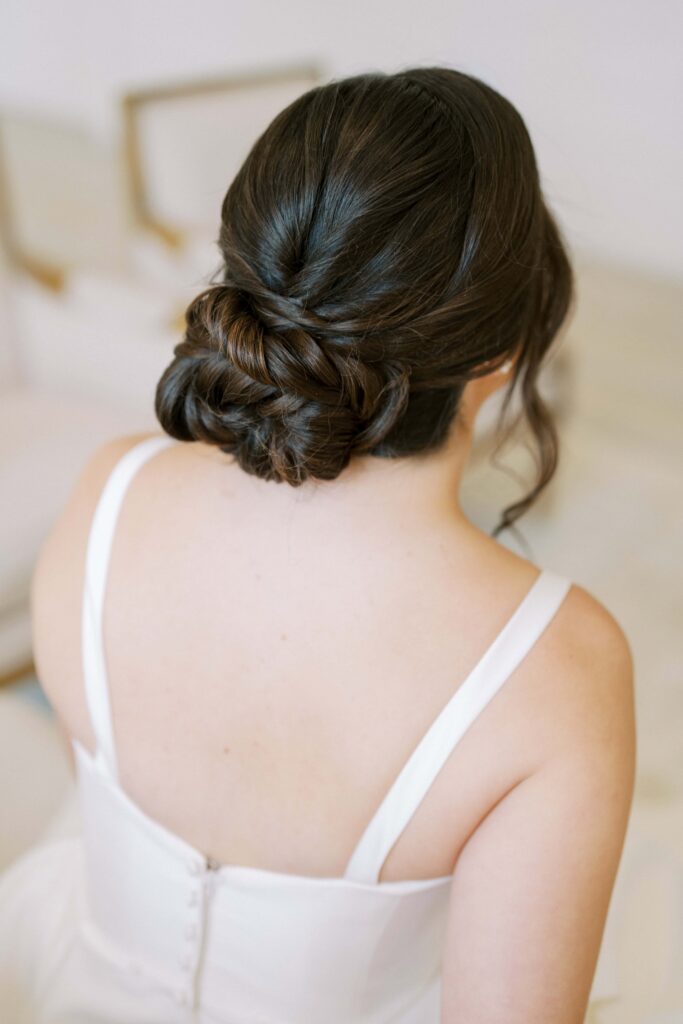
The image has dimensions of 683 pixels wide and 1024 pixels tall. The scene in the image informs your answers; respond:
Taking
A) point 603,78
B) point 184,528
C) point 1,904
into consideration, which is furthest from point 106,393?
point 603,78

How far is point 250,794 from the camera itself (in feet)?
2.63

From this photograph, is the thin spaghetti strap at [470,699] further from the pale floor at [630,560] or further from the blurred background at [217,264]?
the pale floor at [630,560]

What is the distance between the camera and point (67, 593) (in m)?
0.88

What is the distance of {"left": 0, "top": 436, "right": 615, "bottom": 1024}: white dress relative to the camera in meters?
0.74

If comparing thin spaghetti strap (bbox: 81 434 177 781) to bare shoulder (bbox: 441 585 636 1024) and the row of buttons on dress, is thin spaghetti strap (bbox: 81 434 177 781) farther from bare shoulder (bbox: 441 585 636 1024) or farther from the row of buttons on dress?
bare shoulder (bbox: 441 585 636 1024)

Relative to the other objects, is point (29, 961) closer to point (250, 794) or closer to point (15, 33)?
point (250, 794)

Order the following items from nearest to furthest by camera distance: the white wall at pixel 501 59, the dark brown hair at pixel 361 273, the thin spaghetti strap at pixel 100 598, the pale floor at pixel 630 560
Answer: the dark brown hair at pixel 361 273, the thin spaghetti strap at pixel 100 598, the pale floor at pixel 630 560, the white wall at pixel 501 59

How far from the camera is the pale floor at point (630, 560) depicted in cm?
110

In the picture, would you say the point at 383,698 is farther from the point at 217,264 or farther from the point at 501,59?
the point at 501,59

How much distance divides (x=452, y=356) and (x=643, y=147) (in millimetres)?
3150

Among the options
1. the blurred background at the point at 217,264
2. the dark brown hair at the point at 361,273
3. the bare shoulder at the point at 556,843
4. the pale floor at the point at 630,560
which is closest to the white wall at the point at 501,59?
the blurred background at the point at 217,264

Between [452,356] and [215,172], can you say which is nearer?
[452,356]

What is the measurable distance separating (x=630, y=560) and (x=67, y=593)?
140cm

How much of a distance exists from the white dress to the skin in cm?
1
